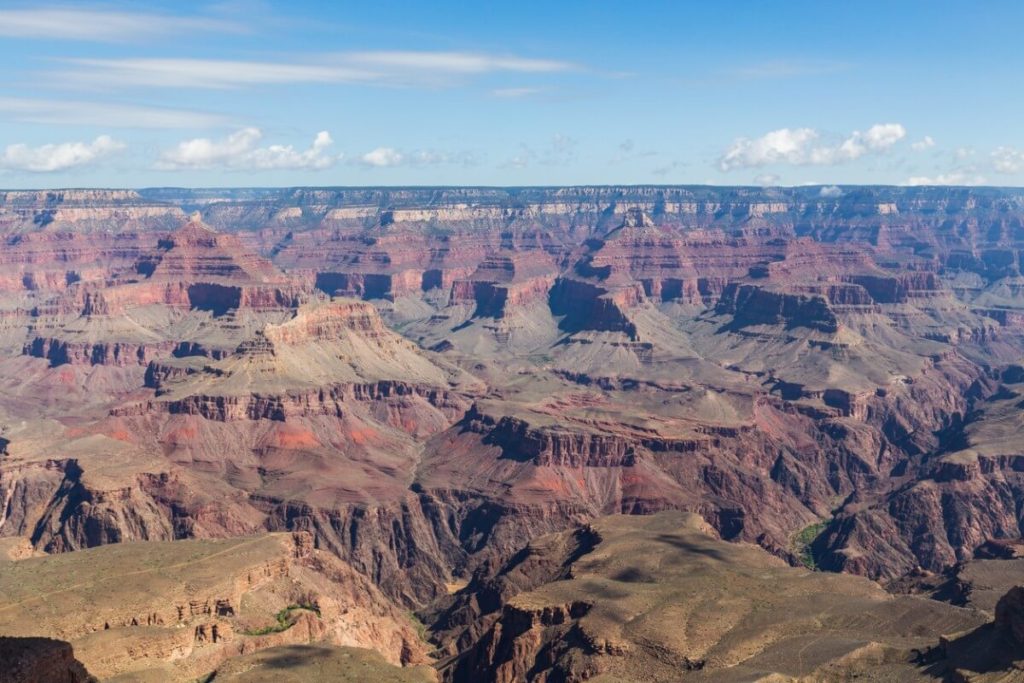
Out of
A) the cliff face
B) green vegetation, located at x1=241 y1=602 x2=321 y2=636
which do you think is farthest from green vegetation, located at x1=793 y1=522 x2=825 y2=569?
green vegetation, located at x1=241 y1=602 x2=321 y2=636

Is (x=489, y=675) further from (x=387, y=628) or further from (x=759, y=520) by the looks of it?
(x=759, y=520)

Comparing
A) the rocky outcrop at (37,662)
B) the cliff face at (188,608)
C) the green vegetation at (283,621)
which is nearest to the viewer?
the rocky outcrop at (37,662)

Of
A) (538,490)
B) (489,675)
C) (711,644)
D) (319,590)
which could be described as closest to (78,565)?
(319,590)

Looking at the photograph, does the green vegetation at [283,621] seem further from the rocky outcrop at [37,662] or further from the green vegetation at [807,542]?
the green vegetation at [807,542]

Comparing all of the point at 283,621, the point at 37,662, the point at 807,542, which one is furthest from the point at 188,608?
the point at 807,542

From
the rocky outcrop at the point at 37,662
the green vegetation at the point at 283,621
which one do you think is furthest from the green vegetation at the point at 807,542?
the rocky outcrop at the point at 37,662

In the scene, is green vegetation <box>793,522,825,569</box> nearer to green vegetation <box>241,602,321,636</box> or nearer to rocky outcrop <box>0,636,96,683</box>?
green vegetation <box>241,602,321,636</box>
